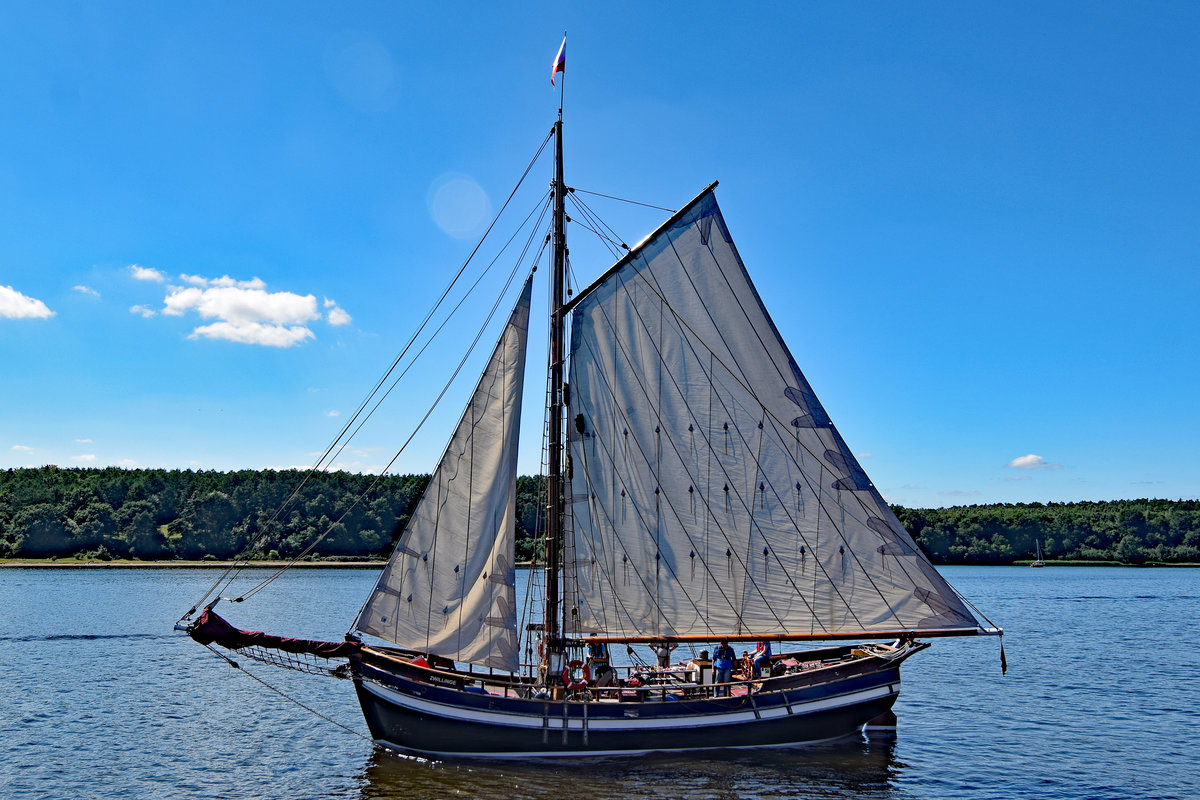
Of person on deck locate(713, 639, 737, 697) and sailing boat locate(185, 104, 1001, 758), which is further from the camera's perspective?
person on deck locate(713, 639, 737, 697)

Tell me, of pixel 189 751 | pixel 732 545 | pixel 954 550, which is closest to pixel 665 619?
pixel 732 545

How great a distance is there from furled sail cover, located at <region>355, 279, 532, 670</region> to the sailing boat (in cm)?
7

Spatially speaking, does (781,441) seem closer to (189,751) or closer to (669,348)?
(669,348)

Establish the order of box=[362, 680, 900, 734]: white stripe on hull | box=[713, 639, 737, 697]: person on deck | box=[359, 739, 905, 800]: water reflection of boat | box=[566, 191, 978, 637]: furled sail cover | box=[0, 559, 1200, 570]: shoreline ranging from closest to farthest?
box=[359, 739, 905, 800]: water reflection of boat → box=[362, 680, 900, 734]: white stripe on hull → box=[566, 191, 978, 637]: furled sail cover → box=[713, 639, 737, 697]: person on deck → box=[0, 559, 1200, 570]: shoreline

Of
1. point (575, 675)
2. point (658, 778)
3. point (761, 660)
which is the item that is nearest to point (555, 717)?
point (575, 675)

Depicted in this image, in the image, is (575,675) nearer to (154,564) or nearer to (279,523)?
(154,564)

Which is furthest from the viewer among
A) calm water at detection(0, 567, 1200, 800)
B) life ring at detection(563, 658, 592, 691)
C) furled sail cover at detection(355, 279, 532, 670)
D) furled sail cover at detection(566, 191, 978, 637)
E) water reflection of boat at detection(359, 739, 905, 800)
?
furled sail cover at detection(566, 191, 978, 637)

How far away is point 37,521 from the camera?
14150 cm

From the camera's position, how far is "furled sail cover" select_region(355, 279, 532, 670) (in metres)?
27.0

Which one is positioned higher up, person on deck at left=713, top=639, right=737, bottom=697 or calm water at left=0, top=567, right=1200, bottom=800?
person on deck at left=713, top=639, right=737, bottom=697

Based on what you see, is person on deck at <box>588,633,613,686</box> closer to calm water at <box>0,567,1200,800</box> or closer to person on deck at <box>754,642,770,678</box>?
calm water at <box>0,567,1200,800</box>

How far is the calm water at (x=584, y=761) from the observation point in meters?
26.2

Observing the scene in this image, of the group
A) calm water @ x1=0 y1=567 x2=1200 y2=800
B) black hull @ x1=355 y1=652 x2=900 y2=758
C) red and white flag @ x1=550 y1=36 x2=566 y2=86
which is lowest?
calm water @ x1=0 y1=567 x2=1200 y2=800

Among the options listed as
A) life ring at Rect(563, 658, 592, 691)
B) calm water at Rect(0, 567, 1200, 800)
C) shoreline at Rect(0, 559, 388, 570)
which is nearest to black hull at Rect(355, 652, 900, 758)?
calm water at Rect(0, 567, 1200, 800)
